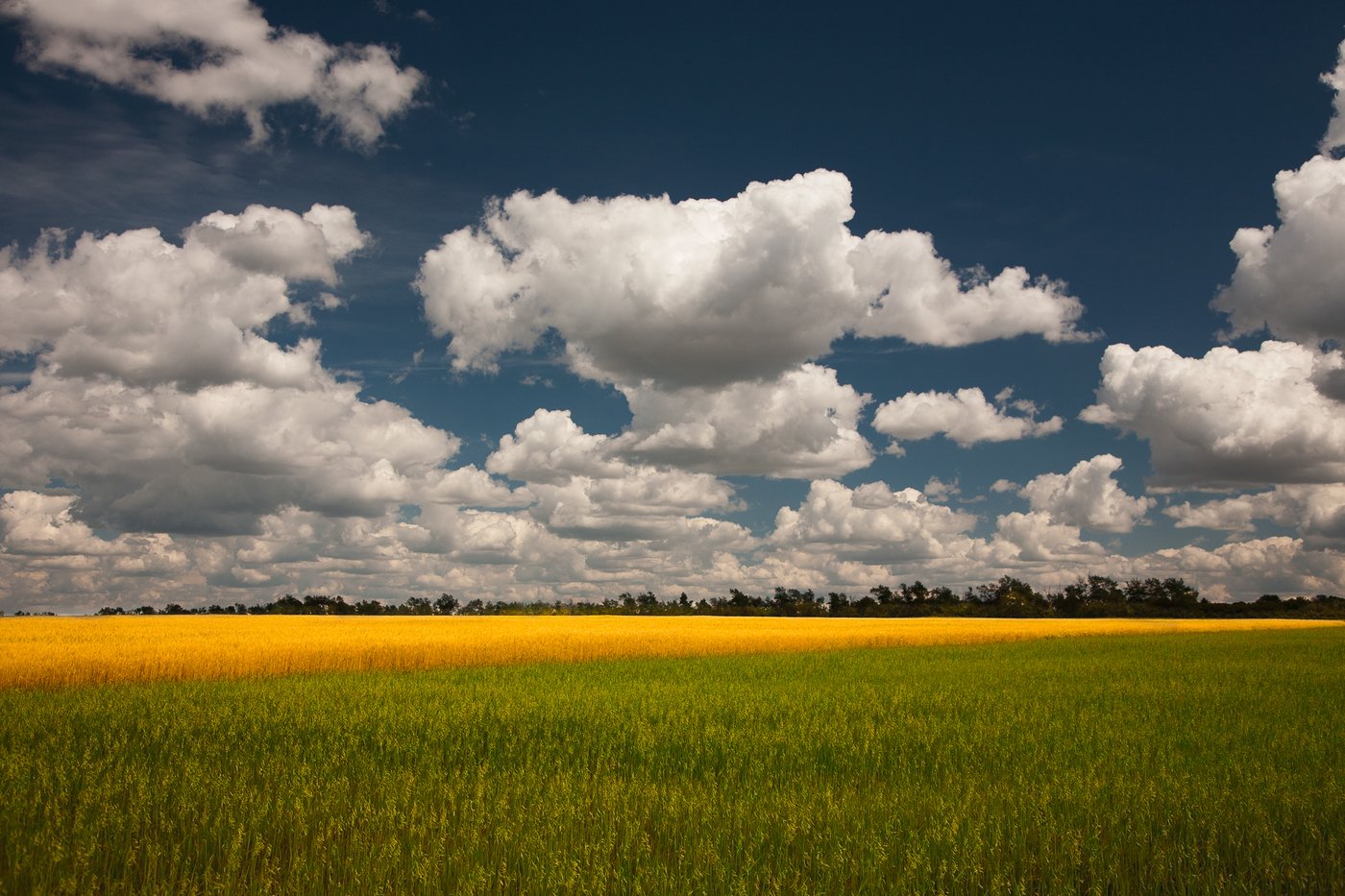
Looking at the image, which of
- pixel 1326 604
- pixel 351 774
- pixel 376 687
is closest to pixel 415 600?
pixel 376 687

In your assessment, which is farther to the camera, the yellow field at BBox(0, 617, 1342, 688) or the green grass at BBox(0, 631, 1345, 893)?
the yellow field at BBox(0, 617, 1342, 688)

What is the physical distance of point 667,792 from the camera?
8.52 metres

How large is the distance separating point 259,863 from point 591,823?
9.62 feet

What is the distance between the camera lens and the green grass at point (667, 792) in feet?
21.0

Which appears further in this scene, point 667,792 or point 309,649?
point 309,649

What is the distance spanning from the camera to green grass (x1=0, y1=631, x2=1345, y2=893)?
640 cm

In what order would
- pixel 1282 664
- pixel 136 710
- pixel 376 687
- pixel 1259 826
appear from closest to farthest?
pixel 1259 826, pixel 136 710, pixel 376 687, pixel 1282 664

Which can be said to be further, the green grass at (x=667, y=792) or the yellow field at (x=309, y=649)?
the yellow field at (x=309, y=649)

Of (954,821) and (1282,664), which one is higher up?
(954,821)

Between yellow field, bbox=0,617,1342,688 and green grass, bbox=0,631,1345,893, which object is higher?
green grass, bbox=0,631,1345,893

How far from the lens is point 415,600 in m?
142

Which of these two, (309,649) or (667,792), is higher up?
(667,792)

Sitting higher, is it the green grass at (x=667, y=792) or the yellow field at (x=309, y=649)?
the green grass at (x=667, y=792)

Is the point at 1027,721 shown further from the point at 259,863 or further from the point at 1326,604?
the point at 1326,604
